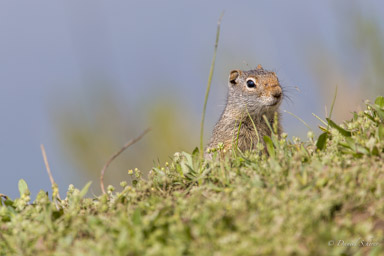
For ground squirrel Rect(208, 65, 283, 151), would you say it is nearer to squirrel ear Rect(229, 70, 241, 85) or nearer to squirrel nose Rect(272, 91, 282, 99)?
squirrel nose Rect(272, 91, 282, 99)

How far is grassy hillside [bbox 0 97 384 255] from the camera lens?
2.72 meters

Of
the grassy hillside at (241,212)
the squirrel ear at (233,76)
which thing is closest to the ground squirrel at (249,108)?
the squirrel ear at (233,76)

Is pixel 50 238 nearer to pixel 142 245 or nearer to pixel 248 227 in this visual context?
pixel 142 245

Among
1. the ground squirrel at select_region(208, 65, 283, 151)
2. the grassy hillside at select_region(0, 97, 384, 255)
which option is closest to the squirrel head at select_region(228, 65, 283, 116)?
the ground squirrel at select_region(208, 65, 283, 151)

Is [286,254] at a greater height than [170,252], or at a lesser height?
lesser

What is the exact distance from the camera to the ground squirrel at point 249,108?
286 inches

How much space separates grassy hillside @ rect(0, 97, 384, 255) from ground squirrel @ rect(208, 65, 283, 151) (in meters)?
2.80

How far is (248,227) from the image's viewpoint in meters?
→ 2.80

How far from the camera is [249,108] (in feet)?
25.3

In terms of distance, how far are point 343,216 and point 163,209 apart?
1.12 metres

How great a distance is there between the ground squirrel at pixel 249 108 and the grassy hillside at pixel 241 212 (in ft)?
9.17

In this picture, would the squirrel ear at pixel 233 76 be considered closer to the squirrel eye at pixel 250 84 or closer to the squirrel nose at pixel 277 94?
the squirrel eye at pixel 250 84

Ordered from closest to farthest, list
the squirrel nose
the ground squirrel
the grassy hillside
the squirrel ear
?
the grassy hillside → the ground squirrel → the squirrel nose → the squirrel ear

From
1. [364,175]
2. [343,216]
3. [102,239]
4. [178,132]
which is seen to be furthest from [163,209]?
[178,132]
